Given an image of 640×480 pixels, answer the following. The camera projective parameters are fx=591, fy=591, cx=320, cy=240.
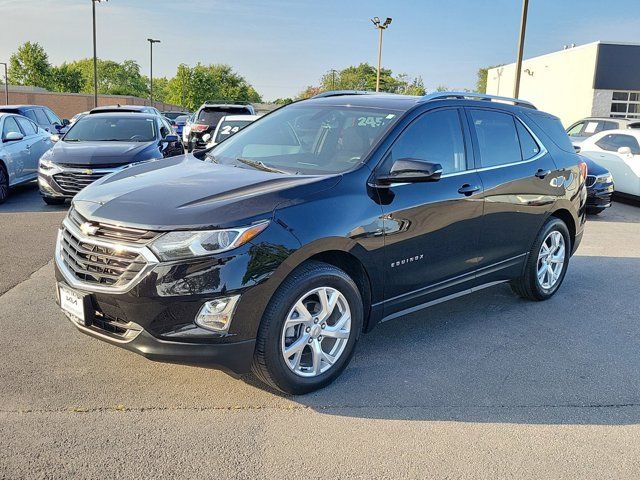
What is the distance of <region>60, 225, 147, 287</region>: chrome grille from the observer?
3.15m

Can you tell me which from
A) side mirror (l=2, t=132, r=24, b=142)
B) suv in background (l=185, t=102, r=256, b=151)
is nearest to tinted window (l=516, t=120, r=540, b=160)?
side mirror (l=2, t=132, r=24, b=142)

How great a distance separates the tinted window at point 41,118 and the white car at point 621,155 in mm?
13259

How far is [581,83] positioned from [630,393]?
109 ft

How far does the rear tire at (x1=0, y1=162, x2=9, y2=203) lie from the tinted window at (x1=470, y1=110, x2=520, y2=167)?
8.70 m

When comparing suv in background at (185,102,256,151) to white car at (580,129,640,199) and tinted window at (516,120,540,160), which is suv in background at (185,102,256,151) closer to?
white car at (580,129,640,199)

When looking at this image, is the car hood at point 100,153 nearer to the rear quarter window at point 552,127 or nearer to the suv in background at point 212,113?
the suv in background at point 212,113

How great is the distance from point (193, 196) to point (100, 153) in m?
6.68

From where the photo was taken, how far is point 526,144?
→ 5.27 metres

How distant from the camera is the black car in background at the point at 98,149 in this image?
9227 millimetres

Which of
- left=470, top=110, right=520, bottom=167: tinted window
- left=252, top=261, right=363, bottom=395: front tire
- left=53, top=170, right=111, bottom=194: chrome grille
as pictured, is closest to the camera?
left=252, top=261, right=363, bottom=395: front tire

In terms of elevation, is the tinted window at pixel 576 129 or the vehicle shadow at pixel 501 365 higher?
the tinted window at pixel 576 129

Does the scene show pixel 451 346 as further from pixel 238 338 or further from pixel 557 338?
pixel 238 338

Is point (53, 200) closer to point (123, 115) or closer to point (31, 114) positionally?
point (123, 115)

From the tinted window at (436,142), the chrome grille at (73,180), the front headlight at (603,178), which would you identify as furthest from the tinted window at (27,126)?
the front headlight at (603,178)
